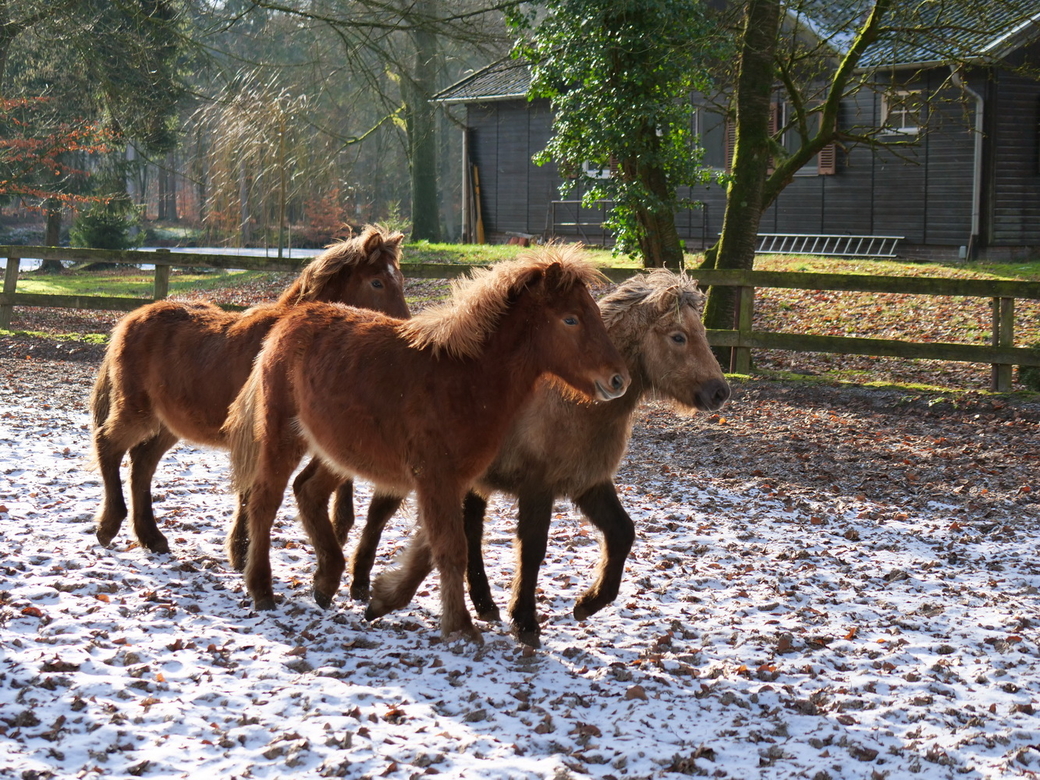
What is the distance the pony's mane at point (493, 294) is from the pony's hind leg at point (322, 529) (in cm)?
107

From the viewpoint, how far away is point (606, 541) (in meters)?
5.02

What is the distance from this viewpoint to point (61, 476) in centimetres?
784

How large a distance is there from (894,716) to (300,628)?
269 centimetres

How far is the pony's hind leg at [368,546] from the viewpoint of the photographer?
5.49 meters

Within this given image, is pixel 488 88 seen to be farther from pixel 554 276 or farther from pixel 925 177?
pixel 554 276

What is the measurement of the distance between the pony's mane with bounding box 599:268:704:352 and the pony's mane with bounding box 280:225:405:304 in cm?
159

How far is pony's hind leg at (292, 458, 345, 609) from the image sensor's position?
5.29 meters

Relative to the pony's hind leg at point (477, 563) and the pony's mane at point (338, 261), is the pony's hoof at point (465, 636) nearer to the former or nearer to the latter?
the pony's hind leg at point (477, 563)

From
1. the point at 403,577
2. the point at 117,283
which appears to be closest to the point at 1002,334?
the point at 403,577

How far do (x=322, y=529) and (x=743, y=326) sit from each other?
800 cm

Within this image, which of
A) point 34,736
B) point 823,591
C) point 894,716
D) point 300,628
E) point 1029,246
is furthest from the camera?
point 1029,246

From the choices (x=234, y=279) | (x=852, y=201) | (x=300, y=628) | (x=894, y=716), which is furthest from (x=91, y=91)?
(x=894, y=716)

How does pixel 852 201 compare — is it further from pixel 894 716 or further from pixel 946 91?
pixel 894 716

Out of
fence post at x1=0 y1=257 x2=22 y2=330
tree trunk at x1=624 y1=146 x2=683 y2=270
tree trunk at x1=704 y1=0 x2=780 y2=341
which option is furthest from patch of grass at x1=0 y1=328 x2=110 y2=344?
tree trunk at x1=704 y1=0 x2=780 y2=341
